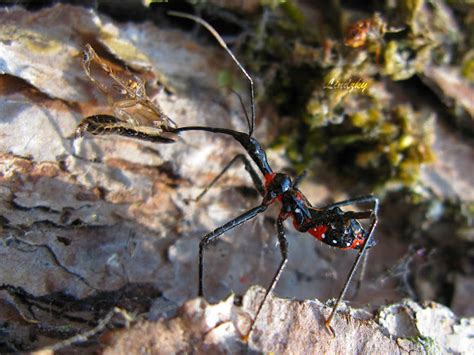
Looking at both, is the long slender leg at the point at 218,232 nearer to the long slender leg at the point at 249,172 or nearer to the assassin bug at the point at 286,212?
the assassin bug at the point at 286,212

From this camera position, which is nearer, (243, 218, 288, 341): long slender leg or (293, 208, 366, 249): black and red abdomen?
(243, 218, 288, 341): long slender leg

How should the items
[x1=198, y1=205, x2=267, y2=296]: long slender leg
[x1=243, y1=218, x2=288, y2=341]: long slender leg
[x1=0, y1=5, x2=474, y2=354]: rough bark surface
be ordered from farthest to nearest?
[x1=198, y1=205, x2=267, y2=296]: long slender leg < [x1=243, y1=218, x2=288, y2=341]: long slender leg < [x1=0, y1=5, x2=474, y2=354]: rough bark surface

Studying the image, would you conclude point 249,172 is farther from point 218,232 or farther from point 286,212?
point 218,232

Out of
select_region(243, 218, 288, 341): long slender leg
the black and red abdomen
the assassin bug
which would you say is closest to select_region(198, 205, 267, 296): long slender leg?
the assassin bug

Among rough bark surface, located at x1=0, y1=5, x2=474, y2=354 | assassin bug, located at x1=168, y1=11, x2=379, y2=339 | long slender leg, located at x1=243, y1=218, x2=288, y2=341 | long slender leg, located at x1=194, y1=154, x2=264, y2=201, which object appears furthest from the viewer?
long slender leg, located at x1=194, y1=154, x2=264, y2=201

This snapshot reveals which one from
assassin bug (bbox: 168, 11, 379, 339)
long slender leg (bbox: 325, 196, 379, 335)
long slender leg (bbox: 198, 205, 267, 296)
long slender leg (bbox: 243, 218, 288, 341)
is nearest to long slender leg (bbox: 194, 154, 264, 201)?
assassin bug (bbox: 168, 11, 379, 339)

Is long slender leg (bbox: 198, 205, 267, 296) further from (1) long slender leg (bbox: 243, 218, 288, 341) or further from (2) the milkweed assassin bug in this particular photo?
(1) long slender leg (bbox: 243, 218, 288, 341)

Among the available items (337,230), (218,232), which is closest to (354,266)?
(337,230)
